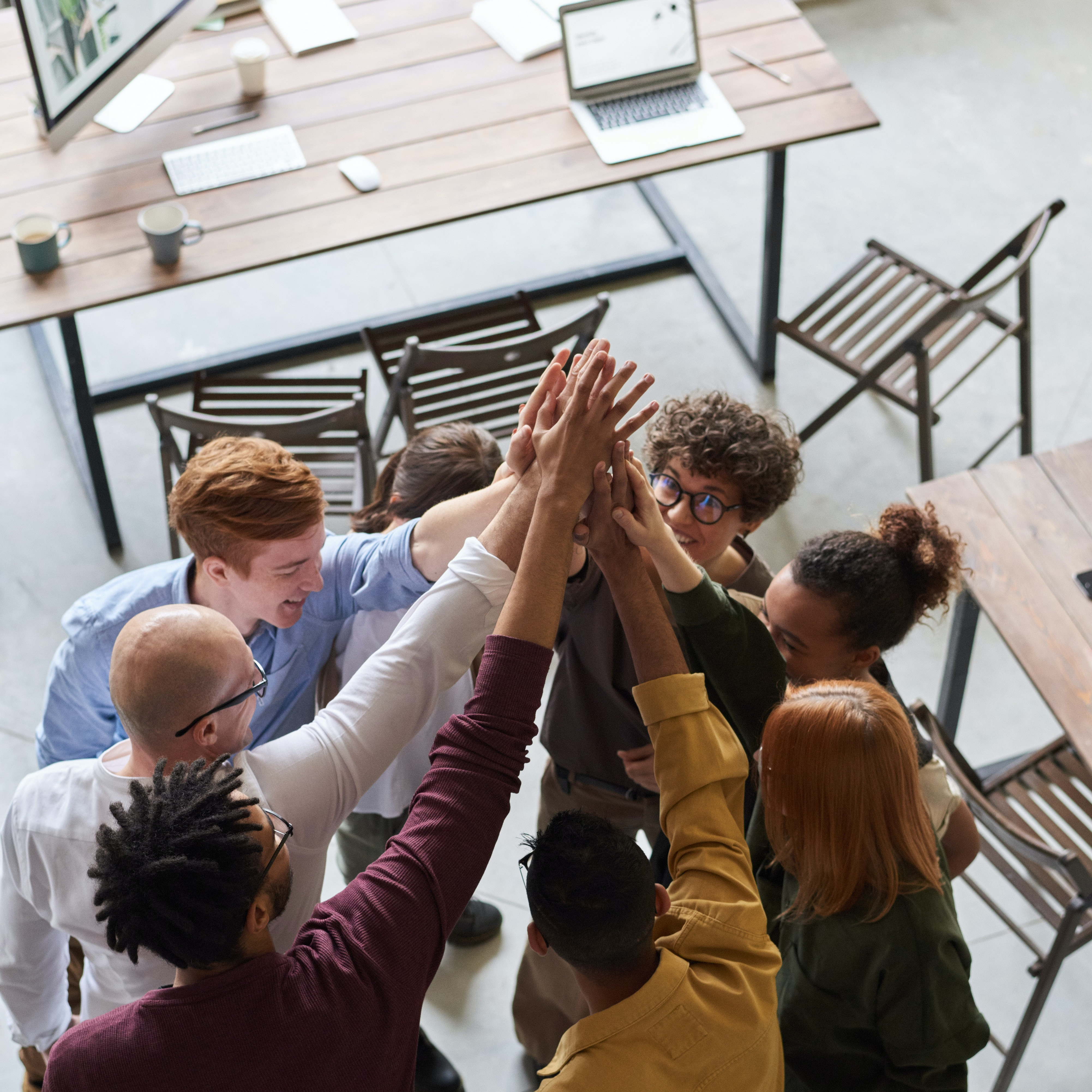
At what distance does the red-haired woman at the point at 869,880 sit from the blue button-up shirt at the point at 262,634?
67 cm

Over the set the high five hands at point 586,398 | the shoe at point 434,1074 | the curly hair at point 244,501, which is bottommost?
the shoe at point 434,1074

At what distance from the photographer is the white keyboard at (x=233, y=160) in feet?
11.3

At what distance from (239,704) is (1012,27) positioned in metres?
5.53

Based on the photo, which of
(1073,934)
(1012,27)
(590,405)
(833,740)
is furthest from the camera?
(1012,27)

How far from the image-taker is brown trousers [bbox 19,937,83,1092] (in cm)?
195

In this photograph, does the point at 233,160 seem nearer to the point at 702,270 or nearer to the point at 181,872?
the point at 702,270

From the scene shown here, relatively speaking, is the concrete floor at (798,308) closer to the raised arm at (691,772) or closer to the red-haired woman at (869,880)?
the red-haired woman at (869,880)

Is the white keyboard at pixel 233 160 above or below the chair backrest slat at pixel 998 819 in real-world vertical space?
above

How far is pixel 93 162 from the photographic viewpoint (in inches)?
137

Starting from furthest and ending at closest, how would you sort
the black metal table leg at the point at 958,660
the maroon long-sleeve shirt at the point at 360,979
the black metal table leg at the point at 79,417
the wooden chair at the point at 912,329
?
the wooden chair at the point at 912,329, the black metal table leg at the point at 79,417, the black metal table leg at the point at 958,660, the maroon long-sleeve shirt at the point at 360,979

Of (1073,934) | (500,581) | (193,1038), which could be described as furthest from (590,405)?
(1073,934)

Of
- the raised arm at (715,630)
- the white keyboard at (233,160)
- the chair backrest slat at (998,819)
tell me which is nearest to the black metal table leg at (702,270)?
the white keyboard at (233,160)

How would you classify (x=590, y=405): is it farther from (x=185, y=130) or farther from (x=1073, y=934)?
(x=185, y=130)

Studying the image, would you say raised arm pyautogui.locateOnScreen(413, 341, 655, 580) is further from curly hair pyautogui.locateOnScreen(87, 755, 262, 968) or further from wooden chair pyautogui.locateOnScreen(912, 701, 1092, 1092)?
wooden chair pyautogui.locateOnScreen(912, 701, 1092, 1092)
